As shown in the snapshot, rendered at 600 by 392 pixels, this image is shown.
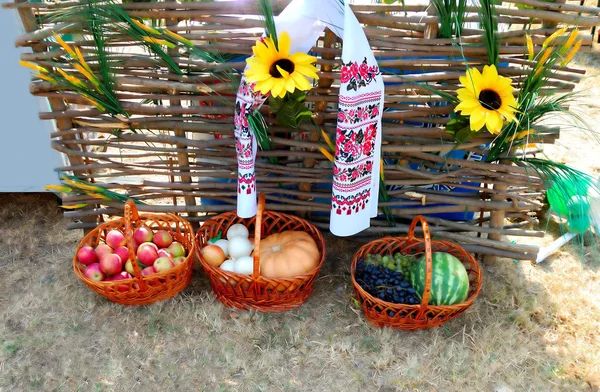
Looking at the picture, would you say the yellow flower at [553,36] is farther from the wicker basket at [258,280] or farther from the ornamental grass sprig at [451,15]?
the wicker basket at [258,280]

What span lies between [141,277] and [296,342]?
649mm

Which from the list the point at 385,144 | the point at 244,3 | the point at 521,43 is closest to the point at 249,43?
the point at 244,3

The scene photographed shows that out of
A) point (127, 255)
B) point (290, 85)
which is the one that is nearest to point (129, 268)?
point (127, 255)

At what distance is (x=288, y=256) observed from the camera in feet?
6.83

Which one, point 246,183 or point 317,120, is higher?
point 317,120

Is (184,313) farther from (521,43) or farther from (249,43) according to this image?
(521,43)

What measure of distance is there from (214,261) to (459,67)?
123 cm

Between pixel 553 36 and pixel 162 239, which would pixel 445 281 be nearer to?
pixel 553 36

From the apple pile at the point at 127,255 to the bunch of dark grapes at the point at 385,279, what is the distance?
0.75 meters

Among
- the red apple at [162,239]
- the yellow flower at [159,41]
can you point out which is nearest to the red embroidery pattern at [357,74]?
the yellow flower at [159,41]

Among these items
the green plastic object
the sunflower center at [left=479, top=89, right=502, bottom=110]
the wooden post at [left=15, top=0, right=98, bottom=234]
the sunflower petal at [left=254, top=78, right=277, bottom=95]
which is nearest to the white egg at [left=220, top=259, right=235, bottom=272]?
the sunflower petal at [left=254, top=78, right=277, bottom=95]

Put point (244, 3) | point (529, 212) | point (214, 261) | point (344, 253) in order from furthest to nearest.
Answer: point (529, 212), point (344, 253), point (214, 261), point (244, 3)

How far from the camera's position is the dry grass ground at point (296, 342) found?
189 centimetres

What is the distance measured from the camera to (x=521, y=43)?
1984mm
